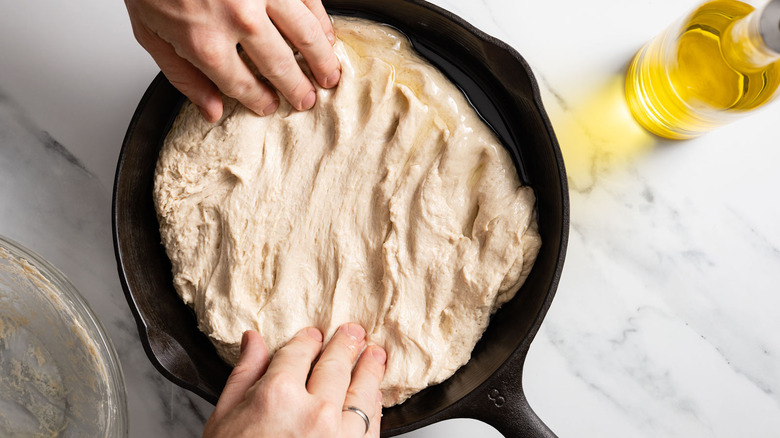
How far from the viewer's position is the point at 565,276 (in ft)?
4.23

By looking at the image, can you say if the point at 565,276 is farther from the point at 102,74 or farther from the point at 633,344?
the point at 102,74

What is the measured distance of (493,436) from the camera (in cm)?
132

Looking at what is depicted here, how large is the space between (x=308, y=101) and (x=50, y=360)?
89cm

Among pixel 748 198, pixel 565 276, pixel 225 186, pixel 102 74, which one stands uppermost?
pixel 102 74

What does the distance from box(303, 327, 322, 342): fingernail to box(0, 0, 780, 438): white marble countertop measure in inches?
15.0

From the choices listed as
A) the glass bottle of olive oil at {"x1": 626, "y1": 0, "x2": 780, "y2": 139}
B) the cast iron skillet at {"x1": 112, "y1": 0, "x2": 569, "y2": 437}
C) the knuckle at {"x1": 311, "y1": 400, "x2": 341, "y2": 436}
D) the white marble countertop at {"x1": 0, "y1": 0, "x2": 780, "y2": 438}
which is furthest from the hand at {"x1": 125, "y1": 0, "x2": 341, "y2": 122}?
the glass bottle of olive oil at {"x1": 626, "y1": 0, "x2": 780, "y2": 139}

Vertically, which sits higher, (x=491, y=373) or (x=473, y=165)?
(x=473, y=165)

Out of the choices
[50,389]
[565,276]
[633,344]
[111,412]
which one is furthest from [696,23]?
[50,389]

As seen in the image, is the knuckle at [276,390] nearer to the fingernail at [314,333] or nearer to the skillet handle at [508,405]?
the fingernail at [314,333]

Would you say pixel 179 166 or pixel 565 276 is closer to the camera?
pixel 179 166

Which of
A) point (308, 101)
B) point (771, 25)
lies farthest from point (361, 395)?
point (771, 25)

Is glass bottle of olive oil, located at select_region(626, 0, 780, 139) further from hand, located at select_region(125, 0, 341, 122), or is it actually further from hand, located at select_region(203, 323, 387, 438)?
hand, located at select_region(203, 323, 387, 438)

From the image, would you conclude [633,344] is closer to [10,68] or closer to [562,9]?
[562,9]

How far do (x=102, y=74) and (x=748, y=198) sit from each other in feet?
4.85
